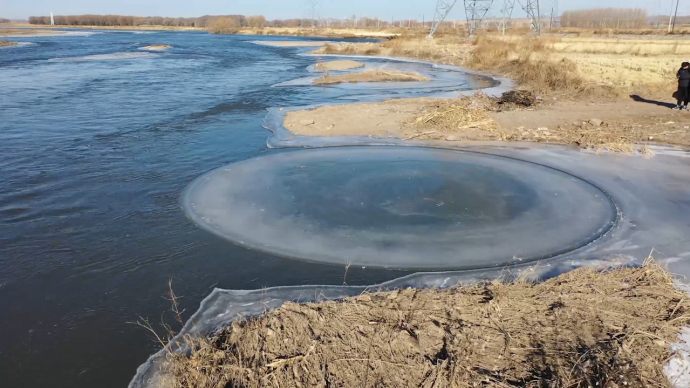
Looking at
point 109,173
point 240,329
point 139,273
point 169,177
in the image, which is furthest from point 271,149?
point 240,329

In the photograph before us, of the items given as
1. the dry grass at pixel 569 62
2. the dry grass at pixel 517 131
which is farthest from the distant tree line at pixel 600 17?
the dry grass at pixel 517 131

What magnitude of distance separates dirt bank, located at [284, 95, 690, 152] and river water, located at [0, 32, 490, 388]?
200 centimetres

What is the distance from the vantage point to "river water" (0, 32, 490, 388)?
143 inches

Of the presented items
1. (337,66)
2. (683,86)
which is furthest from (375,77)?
(683,86)

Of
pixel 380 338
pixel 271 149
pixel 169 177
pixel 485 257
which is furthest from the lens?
pixel 271 149

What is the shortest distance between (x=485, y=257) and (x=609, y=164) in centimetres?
444

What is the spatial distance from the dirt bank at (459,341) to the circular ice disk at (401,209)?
976 mm

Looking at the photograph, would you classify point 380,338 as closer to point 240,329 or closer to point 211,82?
point 240,329

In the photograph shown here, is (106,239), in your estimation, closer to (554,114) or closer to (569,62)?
(554,114)

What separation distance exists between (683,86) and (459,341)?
1180 centimetres

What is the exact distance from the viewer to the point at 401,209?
5992 millimetres

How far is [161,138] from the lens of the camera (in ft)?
32.7

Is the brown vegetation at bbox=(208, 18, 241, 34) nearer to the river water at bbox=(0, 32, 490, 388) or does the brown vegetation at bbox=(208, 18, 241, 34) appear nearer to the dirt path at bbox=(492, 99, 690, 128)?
the river water at bbox=(0, 32, 490, 388)

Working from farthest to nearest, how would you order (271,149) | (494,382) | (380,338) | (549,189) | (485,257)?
(271,149), (549,189), (485,257), (380,338), (494,382)
